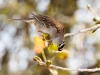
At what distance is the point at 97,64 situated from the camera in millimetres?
3457

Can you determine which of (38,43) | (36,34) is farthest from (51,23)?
(36,34)

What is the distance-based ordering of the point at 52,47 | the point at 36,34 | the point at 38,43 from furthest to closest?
the point at 36,34 < the point at 38,43 < the point at 52,47

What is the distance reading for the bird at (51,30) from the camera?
1.72 metres

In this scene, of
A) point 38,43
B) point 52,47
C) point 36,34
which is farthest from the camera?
point 36,34

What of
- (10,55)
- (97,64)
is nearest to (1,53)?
(10,55)

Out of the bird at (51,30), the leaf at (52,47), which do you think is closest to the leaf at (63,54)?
the bird at (51,30)

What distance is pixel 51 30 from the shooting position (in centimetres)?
180

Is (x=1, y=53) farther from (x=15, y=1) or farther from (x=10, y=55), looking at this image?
(x=15, y=1)

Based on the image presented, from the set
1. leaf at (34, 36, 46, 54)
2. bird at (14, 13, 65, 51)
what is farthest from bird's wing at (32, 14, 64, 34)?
leaf at (34, 36, 46, 54)

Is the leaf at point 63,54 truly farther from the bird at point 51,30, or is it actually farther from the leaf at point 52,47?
the leaf at point 52,47

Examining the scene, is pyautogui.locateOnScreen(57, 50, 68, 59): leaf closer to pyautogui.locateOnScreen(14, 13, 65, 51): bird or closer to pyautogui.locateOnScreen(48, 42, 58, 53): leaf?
pyautogui.locateOnScreen(14, 13, 65, 51): bird

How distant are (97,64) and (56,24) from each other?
175 centimetres

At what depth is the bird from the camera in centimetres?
172

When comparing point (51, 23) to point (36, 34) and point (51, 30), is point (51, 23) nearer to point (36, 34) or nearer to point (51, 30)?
point (51, 30)
